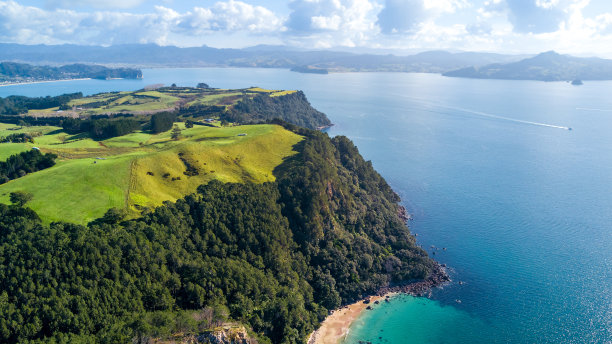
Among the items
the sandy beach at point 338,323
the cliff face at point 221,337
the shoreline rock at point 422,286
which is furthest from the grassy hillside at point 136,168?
the shoreline rock at point 422,286

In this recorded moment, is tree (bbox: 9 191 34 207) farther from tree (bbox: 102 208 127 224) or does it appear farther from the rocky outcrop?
the rocky outcrop

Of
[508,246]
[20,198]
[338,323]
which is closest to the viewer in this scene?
[20,198]

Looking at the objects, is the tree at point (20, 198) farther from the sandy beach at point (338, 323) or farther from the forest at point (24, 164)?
the sandy beach at point (338, 323)

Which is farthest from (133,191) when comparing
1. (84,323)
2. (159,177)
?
(84,323)

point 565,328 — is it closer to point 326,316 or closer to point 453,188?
point 326,316

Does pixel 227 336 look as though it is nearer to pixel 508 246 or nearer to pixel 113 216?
pixel 113 216

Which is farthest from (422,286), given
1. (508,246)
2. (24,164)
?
(24,164)

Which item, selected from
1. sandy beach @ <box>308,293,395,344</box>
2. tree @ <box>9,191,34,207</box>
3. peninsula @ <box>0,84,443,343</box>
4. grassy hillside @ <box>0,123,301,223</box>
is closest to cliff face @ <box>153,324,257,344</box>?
peninsula @ <box>0,84,443,343</box>
